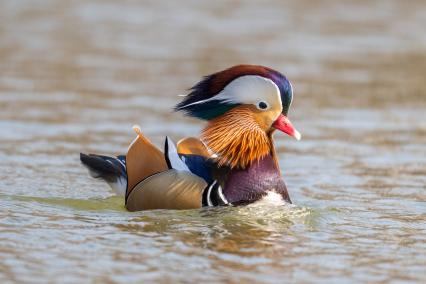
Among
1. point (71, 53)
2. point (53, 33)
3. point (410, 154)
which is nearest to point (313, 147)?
point (410, 154)

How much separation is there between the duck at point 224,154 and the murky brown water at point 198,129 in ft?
0.41

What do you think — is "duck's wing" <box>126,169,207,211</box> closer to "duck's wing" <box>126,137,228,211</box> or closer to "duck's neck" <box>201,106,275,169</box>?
"duck's wing" <box>126,137,228,211</box>

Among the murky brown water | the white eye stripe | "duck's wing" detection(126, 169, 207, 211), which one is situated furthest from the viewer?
the white eye stripe

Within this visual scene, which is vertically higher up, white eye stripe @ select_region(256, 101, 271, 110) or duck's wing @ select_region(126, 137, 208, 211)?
white eye stripe @ select_region(256, 101, 271, 110)

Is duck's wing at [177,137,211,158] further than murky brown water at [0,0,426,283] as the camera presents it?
Yes

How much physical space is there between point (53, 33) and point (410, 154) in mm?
7388

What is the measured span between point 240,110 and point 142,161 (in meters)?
0.76

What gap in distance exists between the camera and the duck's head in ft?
25.4

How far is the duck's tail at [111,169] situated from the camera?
835 centimetres

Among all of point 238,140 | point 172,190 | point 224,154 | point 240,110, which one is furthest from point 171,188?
point 240,110

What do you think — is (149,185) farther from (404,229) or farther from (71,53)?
(71,53)

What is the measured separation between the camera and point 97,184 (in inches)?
373

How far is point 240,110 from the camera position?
7.90 meters

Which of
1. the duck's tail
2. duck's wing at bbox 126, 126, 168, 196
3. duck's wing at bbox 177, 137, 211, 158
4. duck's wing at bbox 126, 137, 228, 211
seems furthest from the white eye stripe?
the duck's tail
